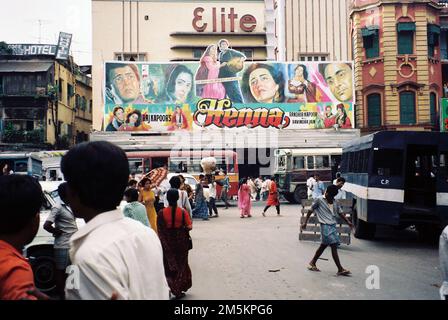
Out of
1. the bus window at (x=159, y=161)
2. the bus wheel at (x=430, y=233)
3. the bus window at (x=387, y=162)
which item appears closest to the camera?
the bus window at (x=387, y=162)

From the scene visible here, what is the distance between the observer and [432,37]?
31.1m

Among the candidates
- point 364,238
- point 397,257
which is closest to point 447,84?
point 364,238

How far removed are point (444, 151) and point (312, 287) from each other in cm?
575

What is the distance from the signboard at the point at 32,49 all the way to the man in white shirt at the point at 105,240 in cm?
4003

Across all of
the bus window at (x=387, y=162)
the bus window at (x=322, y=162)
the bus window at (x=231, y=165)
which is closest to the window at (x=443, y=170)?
the bus window at (x=387, y=162)

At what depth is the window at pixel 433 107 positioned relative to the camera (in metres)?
30.8

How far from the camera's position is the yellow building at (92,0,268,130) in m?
39.8

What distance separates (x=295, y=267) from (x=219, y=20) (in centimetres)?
3632

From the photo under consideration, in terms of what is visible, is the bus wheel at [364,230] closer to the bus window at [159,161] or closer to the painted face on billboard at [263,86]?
the bus window at [159,161]

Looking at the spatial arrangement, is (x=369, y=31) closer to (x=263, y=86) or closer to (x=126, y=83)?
(x=263, y=86)

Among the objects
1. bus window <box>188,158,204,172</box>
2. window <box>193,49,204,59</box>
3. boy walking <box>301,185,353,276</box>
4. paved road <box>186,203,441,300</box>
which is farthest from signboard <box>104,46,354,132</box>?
boy walking <box>301,185,353,276</box>

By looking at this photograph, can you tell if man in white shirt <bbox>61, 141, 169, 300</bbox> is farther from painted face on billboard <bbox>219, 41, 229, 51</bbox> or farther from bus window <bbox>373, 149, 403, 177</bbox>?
painted face on billboard <bbox>219, 41, 229, 51</bbox>

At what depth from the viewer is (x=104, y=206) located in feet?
6.98

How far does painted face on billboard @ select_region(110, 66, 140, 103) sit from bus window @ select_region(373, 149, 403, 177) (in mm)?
23187
